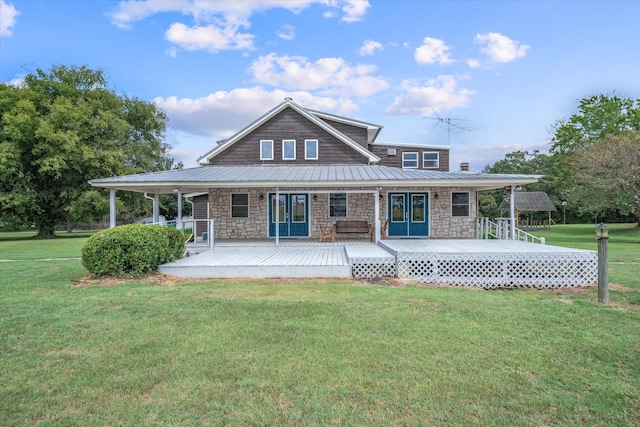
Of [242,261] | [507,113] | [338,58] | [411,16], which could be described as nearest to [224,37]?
[338,58]

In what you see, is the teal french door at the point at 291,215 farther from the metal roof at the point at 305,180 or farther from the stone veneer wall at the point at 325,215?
the metal roof at the point at 305,180

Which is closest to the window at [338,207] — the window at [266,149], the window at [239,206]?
the window at [239,206]

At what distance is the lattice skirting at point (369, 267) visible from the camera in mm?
8547

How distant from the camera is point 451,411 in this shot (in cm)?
282

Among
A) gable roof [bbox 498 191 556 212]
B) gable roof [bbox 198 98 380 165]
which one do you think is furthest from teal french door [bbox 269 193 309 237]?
gable roof [bbox 498 191 556 212]

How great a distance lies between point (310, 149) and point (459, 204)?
23.8ft

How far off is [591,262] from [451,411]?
297 inches

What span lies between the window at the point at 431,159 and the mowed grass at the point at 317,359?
14165 millimetres

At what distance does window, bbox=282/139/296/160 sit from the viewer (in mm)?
16344

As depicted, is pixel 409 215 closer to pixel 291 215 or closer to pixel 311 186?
pixel 311 186

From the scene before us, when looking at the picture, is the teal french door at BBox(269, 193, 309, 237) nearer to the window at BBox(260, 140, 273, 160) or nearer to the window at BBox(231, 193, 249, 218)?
the window at BBox(231, 193, 249, 218)

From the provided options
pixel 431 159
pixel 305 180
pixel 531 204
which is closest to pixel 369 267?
pixel 305 180

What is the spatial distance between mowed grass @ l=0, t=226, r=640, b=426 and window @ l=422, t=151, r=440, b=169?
14165mm

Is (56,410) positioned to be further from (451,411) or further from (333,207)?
(333,207)
